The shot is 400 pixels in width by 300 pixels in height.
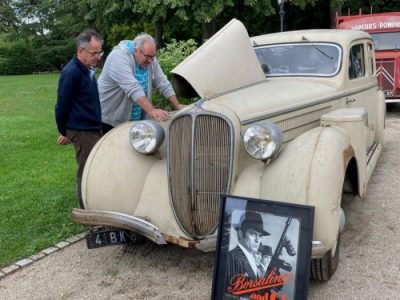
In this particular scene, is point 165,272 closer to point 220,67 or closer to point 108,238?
point 108,238

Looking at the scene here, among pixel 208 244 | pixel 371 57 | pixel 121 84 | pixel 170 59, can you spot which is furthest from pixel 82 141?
pixel 170 59

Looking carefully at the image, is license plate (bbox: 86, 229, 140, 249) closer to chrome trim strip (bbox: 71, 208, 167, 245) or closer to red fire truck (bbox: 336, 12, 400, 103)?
chrome trim strip (bbox: 71, 208, 167, 245)

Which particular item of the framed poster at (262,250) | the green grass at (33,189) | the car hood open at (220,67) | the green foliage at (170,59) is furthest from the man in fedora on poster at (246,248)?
the green foliage at (170,59)

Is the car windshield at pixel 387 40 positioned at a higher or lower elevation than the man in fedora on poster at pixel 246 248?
higher

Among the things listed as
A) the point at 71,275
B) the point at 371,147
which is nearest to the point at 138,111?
the point at 71,275

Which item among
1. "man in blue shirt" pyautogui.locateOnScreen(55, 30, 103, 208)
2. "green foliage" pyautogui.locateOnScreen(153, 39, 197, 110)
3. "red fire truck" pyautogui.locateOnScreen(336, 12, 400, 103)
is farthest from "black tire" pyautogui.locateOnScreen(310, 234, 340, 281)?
"red fire truck" pyautogui.locateOnScreen(336, 12, 400, 103)

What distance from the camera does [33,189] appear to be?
609 cm

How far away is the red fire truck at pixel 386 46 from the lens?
10586 millimetres

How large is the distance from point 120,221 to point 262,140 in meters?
1.24

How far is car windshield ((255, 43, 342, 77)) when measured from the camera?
507 cm

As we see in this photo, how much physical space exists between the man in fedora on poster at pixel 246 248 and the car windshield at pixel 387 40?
9.42 metres

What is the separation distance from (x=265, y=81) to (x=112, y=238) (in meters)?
2.27

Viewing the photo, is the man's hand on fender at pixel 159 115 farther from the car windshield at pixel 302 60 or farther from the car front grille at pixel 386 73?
the car front grille at pixel 386 73

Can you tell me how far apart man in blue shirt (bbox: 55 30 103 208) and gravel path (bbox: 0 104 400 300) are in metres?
0.62
